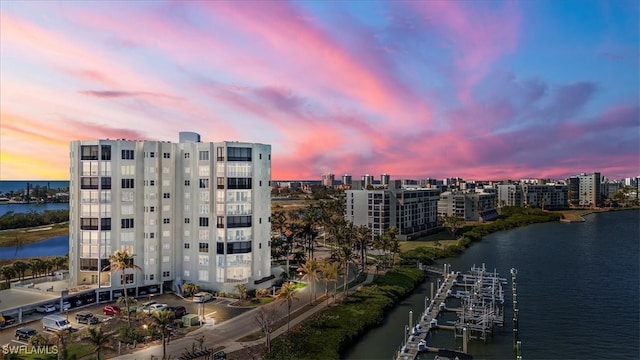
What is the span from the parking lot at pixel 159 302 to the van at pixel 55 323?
40.8 inches

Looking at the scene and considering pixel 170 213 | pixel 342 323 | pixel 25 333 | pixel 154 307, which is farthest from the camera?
pixel 170 213

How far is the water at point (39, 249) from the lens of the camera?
408 ft

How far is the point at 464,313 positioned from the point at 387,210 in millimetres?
70182

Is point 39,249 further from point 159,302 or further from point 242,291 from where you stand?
point 242,291

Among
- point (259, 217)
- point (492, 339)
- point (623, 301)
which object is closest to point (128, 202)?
point (259, 217)

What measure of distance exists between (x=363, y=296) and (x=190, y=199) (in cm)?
3226

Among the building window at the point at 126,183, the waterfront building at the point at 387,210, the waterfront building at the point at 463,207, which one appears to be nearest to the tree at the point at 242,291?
the building window at the point at 126,183

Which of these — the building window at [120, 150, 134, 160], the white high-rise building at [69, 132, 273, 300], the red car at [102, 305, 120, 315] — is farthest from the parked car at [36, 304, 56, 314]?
the building window at [120, 150, 134, 160]

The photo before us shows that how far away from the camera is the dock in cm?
5328

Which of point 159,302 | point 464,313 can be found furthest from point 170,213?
point 464,313

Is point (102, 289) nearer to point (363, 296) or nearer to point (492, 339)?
point (363, 296)

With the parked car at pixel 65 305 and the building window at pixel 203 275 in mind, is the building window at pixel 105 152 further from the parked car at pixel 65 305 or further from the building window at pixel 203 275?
the building window at pixel 203 275

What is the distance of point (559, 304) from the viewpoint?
72062 millimetres

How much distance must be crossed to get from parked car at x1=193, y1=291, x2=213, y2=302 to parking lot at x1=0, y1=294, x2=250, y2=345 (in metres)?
0.61
